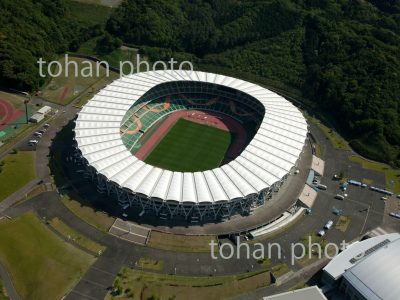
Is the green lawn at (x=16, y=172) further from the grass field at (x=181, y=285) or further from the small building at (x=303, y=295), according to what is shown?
the small building at (x=303, y=295)

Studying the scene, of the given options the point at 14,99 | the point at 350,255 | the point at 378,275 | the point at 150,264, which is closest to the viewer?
the point at 378,275

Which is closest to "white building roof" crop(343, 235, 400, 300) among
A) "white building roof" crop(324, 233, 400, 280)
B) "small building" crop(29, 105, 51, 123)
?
"white building roof" crop(324, 233, 400, 280)

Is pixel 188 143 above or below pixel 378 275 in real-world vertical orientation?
below

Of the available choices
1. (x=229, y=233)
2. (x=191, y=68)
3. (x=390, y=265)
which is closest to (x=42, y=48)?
(x=191, y=68)

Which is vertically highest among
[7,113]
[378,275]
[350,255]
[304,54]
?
[304,54]

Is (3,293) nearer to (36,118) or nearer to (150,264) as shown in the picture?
(150,264)

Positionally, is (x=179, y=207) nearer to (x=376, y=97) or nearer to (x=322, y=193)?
(x=322, y=193)

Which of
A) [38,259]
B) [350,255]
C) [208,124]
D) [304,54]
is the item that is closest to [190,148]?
[208,124]
